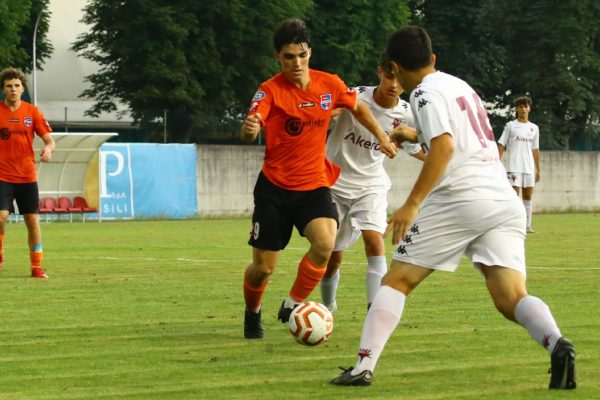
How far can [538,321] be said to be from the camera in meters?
7.39

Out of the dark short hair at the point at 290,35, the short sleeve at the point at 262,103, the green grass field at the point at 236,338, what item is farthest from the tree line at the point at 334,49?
the short sleeve at the point at 262,103

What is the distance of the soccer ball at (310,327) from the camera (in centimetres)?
905

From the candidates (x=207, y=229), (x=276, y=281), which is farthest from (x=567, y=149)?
(x=276, y=281)

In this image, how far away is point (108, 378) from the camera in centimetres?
797

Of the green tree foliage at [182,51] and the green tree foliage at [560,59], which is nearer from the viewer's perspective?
the green tree foliage at [182,51]

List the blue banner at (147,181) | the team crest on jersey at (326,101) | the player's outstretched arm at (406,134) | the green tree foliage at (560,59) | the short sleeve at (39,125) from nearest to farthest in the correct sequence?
the player's outstretched arm at (406,134), the team crest on jersey at (326,101), the short sleeve at (39,125), the blue banner at (147,181), the green tree foliage at (560,59)

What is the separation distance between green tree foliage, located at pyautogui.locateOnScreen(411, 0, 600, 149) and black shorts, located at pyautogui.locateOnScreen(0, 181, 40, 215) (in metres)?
38.9

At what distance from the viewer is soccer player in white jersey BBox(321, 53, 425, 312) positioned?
37.0 feet

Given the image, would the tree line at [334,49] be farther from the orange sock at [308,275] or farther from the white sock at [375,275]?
the orange sock at [308,275]

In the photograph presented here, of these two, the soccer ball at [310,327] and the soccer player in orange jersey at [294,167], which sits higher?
the soccer player in orange jersey at [294,167]

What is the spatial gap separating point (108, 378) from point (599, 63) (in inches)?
2034

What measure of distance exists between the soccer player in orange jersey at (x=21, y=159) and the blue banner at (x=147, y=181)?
56.2 ft

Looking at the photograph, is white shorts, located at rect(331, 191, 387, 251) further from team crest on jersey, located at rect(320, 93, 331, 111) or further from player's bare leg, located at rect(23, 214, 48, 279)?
player's bare leg, located at rect(23, 214, 48, 279)

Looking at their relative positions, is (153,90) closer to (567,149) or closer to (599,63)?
(567,149)
